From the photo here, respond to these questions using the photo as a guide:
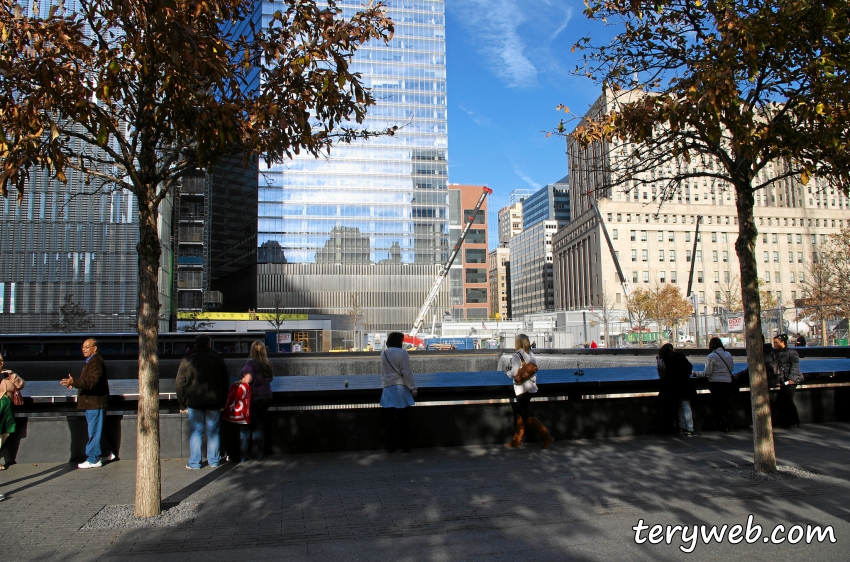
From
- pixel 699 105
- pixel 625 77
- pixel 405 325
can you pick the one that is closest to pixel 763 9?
pixel 699 105

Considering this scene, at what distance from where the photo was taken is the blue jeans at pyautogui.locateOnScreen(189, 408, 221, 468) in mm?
8228

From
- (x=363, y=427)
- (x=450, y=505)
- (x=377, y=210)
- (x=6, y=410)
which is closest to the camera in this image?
(x=450, y=505)

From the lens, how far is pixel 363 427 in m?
9.24

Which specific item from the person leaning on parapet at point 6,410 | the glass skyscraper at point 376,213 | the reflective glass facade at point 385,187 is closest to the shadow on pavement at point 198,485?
the person leaning on parapet at point 6,410

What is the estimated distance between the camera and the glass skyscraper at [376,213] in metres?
92.8

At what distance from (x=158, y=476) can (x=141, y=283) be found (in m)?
1.88

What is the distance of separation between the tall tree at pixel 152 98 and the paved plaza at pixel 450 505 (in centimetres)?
96

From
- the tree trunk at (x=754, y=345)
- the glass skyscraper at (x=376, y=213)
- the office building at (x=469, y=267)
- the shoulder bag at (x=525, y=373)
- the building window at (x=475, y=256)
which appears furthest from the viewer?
the building window at (x=475, y=256)

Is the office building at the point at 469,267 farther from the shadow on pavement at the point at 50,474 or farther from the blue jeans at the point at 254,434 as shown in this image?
the shadow on pavement at the point at 50,474

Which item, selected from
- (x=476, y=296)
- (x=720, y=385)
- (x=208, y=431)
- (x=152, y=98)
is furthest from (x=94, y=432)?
(x=476, y=296)

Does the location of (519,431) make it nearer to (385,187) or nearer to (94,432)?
(94,432)

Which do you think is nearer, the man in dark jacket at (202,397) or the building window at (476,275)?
the man in dark jacket at (202,397)

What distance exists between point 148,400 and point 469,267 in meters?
135

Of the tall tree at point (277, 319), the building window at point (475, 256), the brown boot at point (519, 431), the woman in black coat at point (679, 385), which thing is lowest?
the brown boot at point (519, 431)
